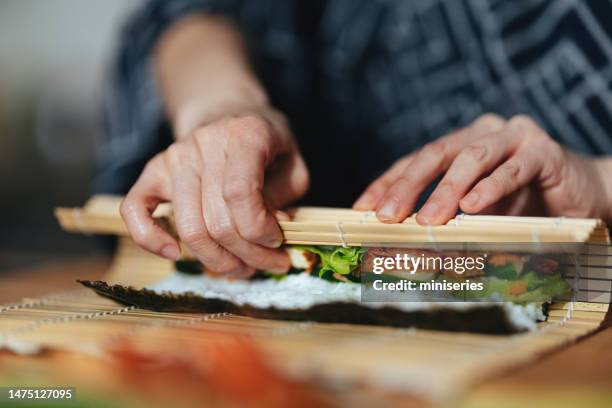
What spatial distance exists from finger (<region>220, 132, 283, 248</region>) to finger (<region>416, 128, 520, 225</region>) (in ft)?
0.59

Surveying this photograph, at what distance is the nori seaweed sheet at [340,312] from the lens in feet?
2.11

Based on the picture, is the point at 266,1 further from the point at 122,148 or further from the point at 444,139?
the point at 444,139

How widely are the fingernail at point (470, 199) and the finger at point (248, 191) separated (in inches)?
8.8

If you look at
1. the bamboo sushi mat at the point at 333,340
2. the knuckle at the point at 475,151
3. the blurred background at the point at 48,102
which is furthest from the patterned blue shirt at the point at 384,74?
the blurred background at the point at 48,102

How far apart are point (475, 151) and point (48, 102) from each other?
3.38 m

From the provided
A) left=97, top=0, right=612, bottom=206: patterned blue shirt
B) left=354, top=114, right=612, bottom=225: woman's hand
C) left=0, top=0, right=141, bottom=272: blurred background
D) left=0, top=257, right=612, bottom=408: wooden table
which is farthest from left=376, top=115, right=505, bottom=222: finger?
left=0, top=0, right=141, bottom=272: blurred background

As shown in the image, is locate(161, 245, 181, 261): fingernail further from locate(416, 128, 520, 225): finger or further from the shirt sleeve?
the shirt sleeve

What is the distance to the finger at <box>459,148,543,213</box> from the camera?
779 mm

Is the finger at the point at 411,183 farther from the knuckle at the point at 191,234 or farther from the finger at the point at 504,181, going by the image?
the knuckle at the point at 191,234

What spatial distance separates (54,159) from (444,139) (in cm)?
323

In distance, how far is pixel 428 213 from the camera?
75cm

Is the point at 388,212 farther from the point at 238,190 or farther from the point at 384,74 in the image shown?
the point at 384,74

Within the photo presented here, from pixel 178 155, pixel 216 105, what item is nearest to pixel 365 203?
pixel 178 155

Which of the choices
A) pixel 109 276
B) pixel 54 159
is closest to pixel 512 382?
pixel 109 276
